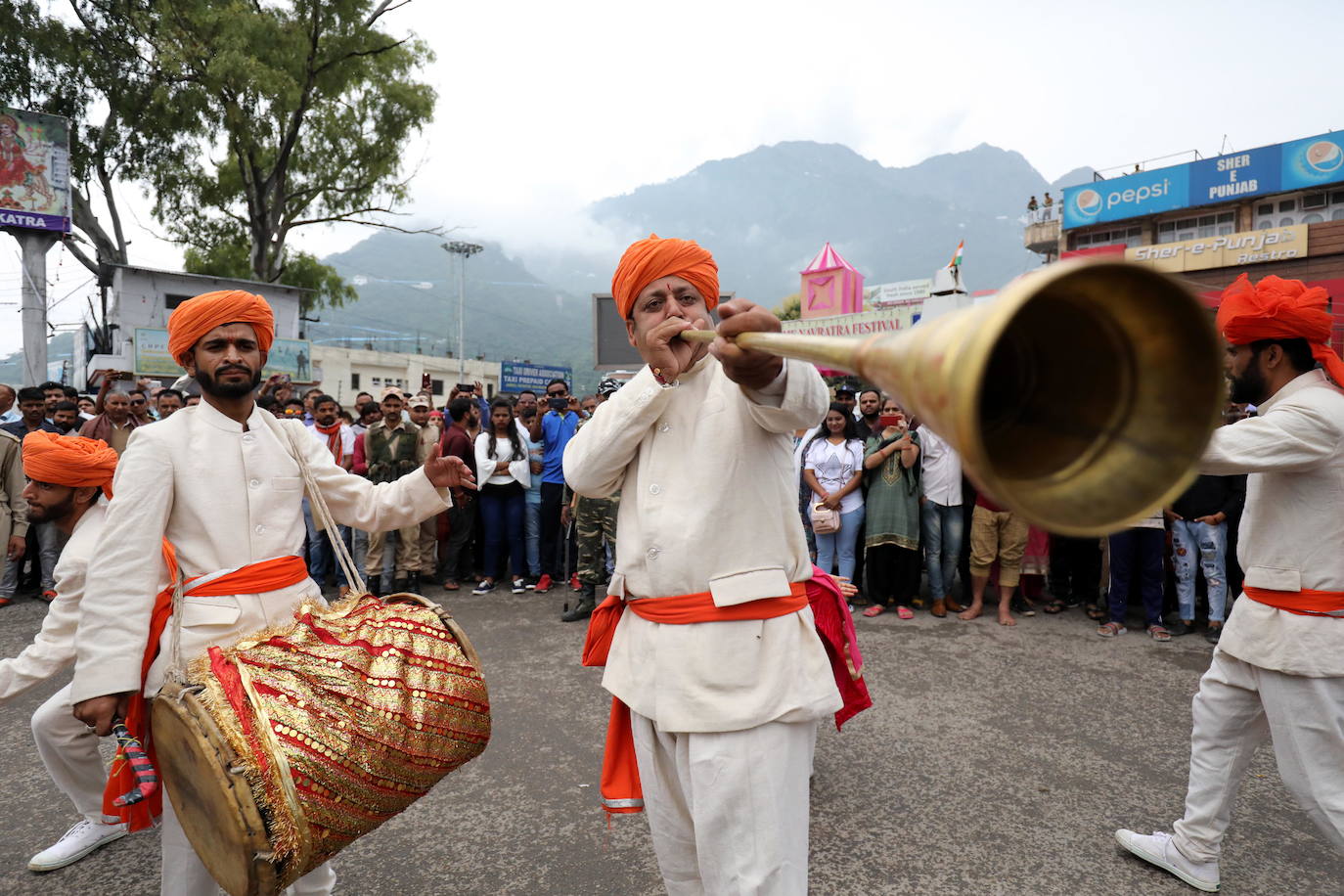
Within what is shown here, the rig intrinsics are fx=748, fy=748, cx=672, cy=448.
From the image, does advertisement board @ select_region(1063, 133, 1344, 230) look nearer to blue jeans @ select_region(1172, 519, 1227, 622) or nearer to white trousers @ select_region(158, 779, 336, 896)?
blue jeans @ select_region(1172, 519, 1227, 622)

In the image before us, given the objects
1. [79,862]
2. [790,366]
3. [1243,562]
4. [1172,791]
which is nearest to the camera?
[790,366]

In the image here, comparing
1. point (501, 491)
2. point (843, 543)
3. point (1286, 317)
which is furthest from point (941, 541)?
point (1286, 317)

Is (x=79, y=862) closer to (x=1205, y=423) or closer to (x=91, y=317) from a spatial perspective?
(x=1205, y=423)

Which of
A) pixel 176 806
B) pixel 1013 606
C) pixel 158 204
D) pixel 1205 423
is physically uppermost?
pixel 158 204

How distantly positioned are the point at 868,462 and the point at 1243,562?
435cm

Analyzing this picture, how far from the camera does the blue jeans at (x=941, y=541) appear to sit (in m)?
6.96

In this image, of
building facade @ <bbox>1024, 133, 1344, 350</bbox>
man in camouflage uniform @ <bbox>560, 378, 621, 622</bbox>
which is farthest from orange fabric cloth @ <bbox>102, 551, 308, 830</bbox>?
building facade @ <bbox>1024, 133, 1344, 350</bbox>

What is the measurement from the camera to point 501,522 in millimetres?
7922

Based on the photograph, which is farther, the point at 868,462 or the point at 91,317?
the point at 91,317

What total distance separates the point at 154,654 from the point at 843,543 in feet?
19.3

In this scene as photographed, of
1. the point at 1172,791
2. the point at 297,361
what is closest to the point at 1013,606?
the point at 1172,791

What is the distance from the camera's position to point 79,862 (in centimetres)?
306

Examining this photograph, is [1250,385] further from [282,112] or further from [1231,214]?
[1231,214]

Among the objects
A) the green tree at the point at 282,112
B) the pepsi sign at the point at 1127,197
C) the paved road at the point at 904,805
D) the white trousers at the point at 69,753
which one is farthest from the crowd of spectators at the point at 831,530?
the pepsi sign at the point at 1127,197
